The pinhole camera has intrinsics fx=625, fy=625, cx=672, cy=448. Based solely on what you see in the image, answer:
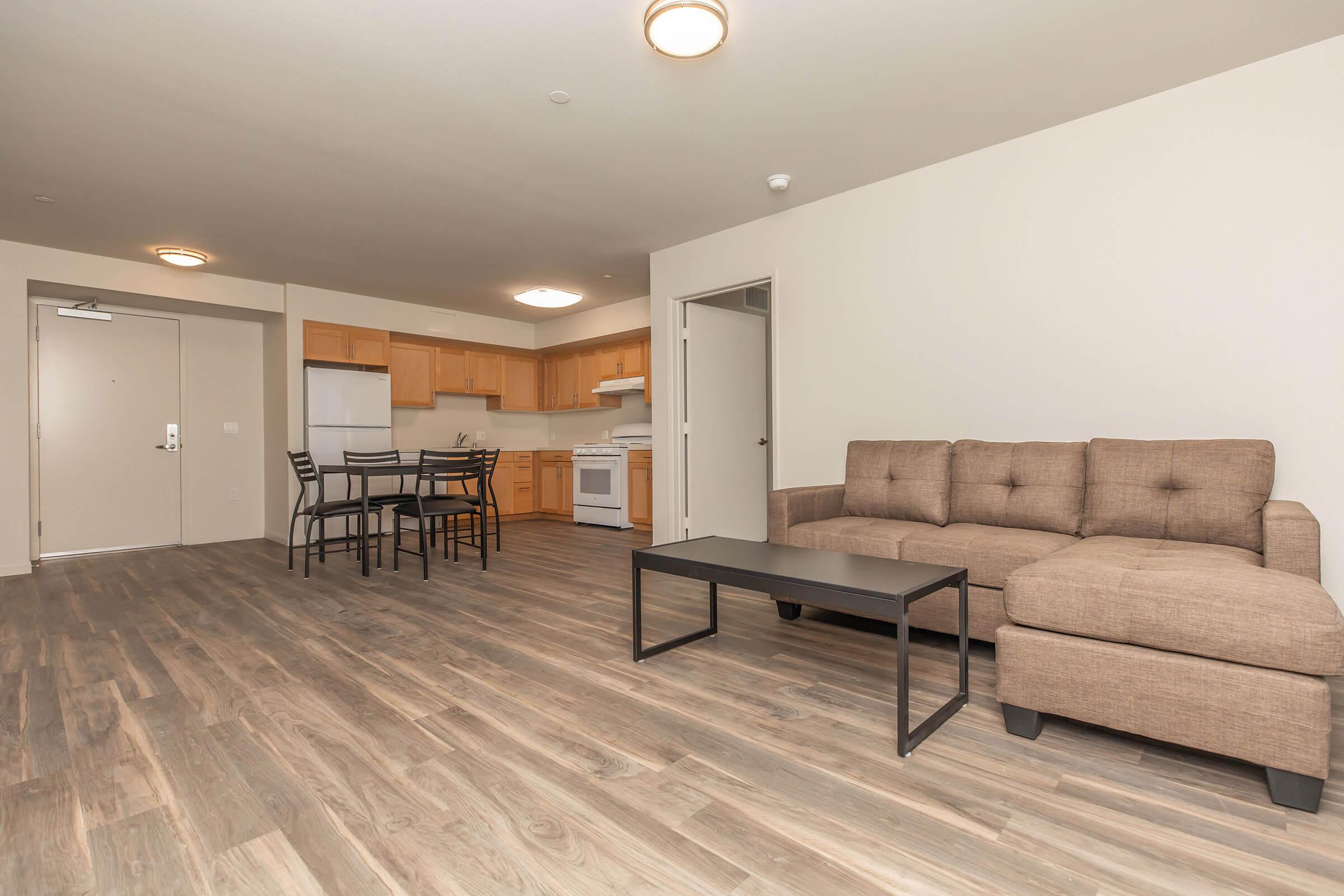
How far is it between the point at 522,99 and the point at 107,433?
522 cm

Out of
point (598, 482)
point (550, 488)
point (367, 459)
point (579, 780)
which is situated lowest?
point (579, 780)

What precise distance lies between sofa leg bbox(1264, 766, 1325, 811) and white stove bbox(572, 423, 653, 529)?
5453mm

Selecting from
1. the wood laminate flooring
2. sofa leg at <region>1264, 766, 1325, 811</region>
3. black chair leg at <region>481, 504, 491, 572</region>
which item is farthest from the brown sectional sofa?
black chair leg at <region>481, 504, 491, 572</region>

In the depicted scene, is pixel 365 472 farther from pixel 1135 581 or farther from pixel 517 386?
pixel 1135 581

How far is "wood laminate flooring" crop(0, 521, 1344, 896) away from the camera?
51.5 inches

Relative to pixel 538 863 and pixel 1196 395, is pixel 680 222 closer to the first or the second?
pixel 1196 395

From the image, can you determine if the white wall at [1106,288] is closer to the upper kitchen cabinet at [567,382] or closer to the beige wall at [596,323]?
the beige wall at [596,323]

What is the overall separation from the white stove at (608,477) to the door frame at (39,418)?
12.2ft

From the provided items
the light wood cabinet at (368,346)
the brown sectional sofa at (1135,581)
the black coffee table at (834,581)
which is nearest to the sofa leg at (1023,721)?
the brown sectional sofa at (1135,581)

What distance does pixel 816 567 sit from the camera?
219cm

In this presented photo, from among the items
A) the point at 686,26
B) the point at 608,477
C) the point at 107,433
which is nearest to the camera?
the point at 686,26

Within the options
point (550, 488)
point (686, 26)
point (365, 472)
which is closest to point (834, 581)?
point (686, 26)

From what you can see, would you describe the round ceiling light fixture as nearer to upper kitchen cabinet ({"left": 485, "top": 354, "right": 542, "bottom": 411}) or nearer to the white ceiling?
the white ceiling

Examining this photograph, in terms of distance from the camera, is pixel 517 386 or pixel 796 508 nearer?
pixel 796 508
